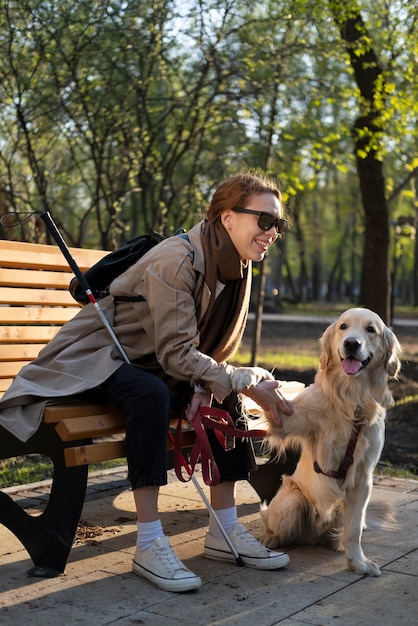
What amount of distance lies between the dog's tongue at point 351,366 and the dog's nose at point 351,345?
0.05 meters

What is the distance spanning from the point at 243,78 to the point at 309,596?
6523 mm

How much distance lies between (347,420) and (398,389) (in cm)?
644

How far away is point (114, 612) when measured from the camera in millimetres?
3201

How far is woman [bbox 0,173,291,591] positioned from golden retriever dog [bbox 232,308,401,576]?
23 centimetres

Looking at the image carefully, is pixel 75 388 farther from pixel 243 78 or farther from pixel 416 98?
pixel 416 98

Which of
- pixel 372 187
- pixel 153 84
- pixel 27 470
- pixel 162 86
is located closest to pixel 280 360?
pixel 372 187

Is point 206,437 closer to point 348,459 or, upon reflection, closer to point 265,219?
point 348,459

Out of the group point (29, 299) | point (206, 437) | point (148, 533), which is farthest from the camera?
point (29, 299)

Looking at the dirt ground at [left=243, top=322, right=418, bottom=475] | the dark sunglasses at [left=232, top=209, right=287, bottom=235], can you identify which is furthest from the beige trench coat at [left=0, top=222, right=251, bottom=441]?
the dirt ground at [left=243, top=322, right=418, bottom=475]

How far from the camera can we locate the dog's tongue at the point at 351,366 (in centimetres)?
381

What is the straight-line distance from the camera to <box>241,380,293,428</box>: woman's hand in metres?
3.72

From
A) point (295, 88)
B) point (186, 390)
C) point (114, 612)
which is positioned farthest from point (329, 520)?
point (295, 88)

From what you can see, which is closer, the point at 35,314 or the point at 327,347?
the point at 327,347

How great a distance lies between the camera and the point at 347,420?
3.89 m
